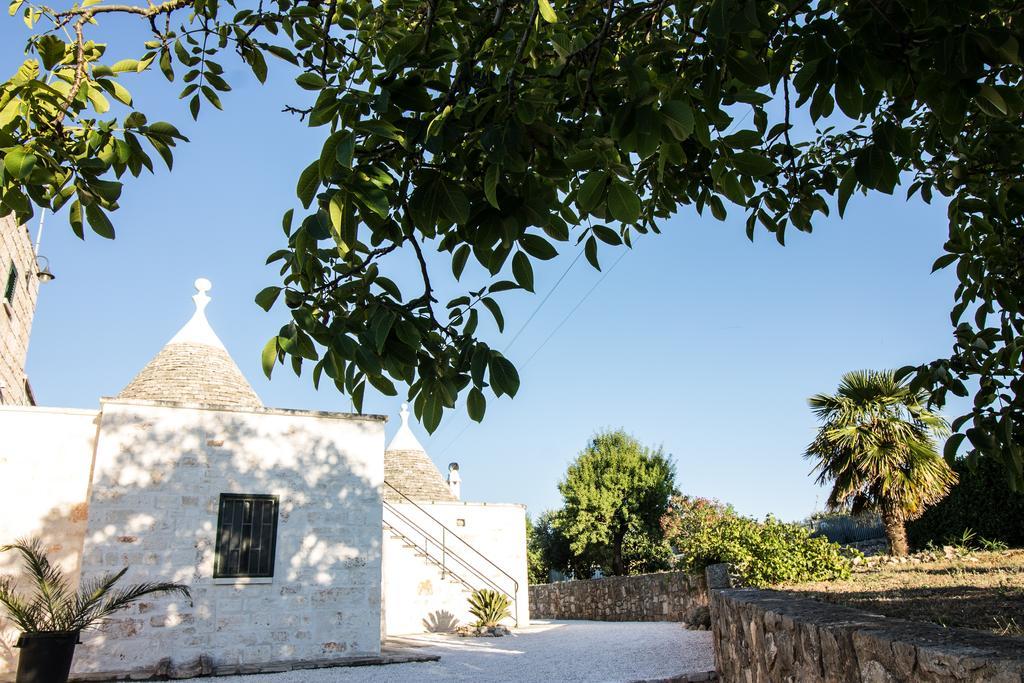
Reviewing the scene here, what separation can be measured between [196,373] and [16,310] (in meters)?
4.10

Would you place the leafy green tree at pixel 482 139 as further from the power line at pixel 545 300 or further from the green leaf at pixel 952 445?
the power line at pixel 545 300

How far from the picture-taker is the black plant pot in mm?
8273

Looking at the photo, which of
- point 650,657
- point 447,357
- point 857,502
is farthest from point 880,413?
point 447,357

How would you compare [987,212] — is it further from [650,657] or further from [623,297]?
[623,297]

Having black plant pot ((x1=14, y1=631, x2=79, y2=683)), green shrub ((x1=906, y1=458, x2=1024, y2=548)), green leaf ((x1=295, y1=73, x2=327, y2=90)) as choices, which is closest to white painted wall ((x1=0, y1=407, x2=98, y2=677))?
black plant pot ((x1=14, y1=631, x2=79, y2=683))

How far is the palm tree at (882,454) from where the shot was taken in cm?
1409

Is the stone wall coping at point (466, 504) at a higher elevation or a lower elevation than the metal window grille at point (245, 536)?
higher

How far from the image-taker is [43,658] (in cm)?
835

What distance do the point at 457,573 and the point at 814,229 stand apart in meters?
16.1

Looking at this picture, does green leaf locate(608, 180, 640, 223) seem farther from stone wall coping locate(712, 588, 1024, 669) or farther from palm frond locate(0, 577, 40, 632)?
palm frond locate(0, 577, 40, 632)

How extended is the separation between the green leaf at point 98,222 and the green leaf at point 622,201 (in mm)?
1852

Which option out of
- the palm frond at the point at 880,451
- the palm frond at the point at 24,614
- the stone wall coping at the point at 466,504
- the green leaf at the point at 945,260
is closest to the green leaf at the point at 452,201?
the green leaf at the point at 945,260

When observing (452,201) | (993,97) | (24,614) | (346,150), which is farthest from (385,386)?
(24,614)

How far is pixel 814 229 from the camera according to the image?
4070mm
